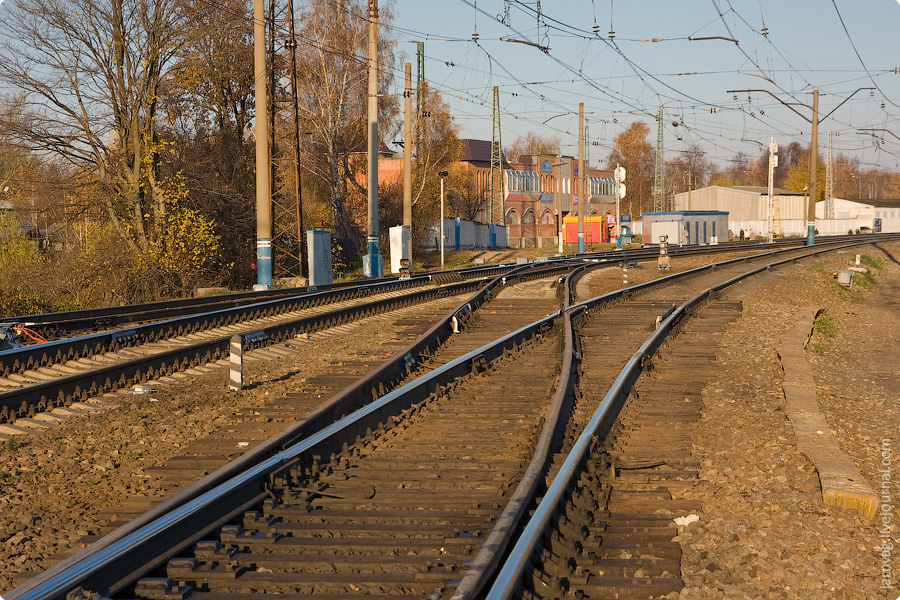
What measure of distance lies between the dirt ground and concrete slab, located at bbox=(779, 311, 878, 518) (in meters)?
0.09

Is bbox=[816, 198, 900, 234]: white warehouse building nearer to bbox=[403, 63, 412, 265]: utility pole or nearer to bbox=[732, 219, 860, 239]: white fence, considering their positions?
bbox=[732, 219, 860, 239]: white fence

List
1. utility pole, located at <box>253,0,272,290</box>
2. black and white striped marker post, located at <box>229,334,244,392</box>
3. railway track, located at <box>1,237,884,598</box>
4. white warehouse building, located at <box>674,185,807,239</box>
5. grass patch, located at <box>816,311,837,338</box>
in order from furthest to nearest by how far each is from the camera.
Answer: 1. white warehouse building, located at <box>674,185,807,239</box>
2. utility pole, located at <box>253,0,272,290</box>
3. grass patch, located at <box>816,311,837,338</box>
4. black and white striped marker post, located at <box>229,334,244,392</box>
5. railway track, located at <box>1,237,884,598</box>

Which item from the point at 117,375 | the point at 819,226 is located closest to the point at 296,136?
the point at 117,375

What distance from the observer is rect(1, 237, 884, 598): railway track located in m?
4.23

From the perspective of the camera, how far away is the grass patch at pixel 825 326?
50.2 feet

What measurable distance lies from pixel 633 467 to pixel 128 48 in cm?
2382

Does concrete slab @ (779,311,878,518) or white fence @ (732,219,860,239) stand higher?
white fence @ (732,219,860,239)

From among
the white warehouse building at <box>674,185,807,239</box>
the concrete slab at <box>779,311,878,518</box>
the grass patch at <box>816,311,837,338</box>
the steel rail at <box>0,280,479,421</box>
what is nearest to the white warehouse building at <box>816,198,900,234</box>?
the white warehouse building at <box>674,185,807,239</box>

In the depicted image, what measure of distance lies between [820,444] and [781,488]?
40.1 inches

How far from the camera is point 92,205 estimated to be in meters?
25.2

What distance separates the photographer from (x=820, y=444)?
6.72 m

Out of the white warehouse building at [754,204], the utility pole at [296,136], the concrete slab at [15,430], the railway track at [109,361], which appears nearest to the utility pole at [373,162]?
the utility pole at [296,136]

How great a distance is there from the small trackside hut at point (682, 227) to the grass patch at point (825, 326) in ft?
145

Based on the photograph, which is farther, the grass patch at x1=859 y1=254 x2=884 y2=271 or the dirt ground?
the grass patch at x1=859 y1=254 x2=884 y2=271
